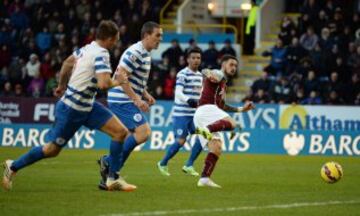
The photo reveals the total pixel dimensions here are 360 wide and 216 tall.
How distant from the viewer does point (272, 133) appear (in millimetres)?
25125

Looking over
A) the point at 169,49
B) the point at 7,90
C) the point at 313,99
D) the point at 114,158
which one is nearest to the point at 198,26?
the point at 169,49

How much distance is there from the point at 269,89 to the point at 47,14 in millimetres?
9463

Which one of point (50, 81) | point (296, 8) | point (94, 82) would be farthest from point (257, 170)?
point (296, 8)

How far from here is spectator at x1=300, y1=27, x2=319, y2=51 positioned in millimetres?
29031

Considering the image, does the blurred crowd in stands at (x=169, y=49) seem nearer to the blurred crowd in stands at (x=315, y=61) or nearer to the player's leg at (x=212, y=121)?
the blurred crowd in stands at (x=315, y=61)

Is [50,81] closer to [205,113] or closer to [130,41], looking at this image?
[130,41]

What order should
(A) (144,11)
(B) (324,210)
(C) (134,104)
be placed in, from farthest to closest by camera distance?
(A) (144,11), (C) (134,104), (B) (324,210)

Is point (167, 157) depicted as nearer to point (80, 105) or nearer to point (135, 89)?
point (135, 89)

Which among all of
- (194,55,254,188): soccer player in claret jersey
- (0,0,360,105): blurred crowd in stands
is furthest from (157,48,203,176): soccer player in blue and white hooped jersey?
(0,0,360,105): blurred crowd in stands

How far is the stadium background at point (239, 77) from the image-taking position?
1880cm

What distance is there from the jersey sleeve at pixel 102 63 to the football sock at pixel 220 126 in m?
2.50

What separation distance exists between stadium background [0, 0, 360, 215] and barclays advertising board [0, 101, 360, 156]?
0.09 feet

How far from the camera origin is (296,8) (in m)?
33.8

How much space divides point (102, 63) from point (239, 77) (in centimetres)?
2025
